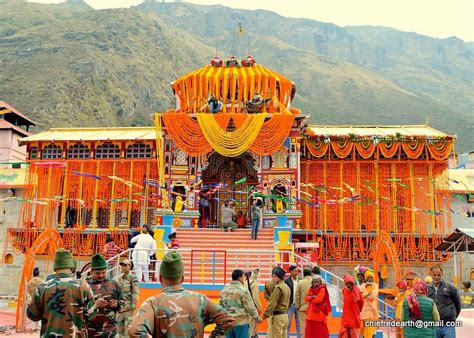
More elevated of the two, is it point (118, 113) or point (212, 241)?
point (118, 113)

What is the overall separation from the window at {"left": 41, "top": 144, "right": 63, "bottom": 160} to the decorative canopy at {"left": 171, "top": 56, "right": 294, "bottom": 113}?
5.92 meters

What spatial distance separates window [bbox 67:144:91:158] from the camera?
22828mm

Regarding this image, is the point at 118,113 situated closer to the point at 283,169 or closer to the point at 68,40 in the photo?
the point at 68,40

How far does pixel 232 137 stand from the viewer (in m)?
19.5

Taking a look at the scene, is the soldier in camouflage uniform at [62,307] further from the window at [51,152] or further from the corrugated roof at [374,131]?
the window at [51,152]

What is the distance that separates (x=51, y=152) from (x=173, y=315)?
20547 mm

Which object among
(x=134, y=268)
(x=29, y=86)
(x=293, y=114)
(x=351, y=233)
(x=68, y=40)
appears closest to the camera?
(x=134, y=268)

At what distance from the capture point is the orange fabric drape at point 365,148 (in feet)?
71.5

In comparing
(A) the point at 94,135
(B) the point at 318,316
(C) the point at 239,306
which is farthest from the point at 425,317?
(A) the point at 94,135

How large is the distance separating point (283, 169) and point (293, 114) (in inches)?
84.4

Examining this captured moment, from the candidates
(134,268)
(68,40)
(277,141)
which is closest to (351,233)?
(277,141)

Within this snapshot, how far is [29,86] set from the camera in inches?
2445

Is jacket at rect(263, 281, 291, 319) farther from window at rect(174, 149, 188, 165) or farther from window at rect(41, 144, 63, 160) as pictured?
window at rect(41, 144, 63, 160)

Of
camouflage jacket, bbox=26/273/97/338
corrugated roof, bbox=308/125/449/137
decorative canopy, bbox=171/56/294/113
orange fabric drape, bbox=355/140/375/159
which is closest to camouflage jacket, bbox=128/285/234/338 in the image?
camouflage jacket, bbox=26/273/97/338
